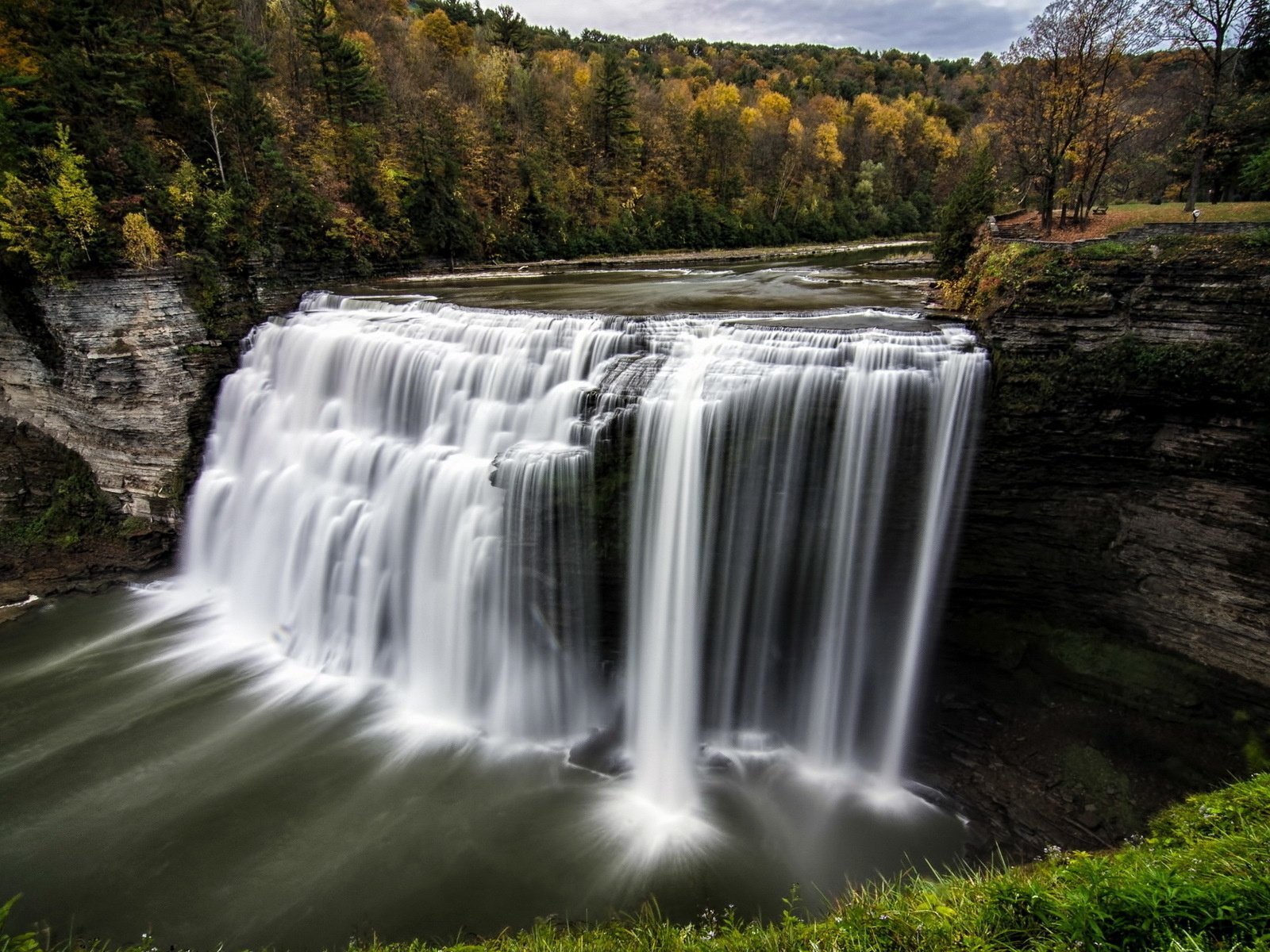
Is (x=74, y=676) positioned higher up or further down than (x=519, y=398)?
further down

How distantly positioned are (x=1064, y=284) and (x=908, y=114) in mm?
71394

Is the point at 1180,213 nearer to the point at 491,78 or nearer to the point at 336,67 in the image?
the point at 336,67

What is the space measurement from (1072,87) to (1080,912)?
2215 centimetres

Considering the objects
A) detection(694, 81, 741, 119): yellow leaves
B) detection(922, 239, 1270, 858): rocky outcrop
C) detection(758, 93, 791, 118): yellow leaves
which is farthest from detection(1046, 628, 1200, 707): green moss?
detection(758, 93, 791, 118): yellow leaves

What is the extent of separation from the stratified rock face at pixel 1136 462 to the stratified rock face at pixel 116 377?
2000cm

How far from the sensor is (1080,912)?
11.2 ft

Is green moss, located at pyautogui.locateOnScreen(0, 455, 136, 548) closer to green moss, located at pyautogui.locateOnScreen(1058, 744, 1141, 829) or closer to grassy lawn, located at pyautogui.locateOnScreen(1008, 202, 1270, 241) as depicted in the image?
green moss, located at pyautogui.locateOnScreen(1058, 744, 1141, 829)

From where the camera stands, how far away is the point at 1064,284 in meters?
10.8

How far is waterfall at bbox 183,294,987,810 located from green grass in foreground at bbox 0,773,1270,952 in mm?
6139

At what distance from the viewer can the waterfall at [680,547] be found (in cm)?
1089

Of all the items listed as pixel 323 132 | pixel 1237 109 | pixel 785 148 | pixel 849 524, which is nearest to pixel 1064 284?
pixel 849 524

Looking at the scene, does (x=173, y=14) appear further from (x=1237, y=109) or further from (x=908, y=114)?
(x=908, y=114)

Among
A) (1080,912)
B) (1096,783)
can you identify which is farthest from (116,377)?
(1096,783)

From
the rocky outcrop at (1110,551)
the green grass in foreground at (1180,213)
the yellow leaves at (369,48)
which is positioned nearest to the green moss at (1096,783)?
the rocky outcrop at (1110,551)
